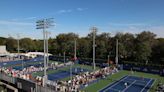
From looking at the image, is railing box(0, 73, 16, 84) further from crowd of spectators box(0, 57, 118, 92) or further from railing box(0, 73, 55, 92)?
crowd of spectators box(0, 57, 118, 92)

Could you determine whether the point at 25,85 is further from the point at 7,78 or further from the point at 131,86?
the point at 131,86

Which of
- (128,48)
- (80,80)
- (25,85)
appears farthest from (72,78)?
(128,48)

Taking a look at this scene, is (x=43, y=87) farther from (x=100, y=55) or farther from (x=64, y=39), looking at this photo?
(x=64, y=39)

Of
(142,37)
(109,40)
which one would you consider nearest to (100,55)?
(109,40)

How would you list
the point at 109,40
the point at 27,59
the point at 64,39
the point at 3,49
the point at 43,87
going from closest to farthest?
the point at 43,87
the point at 27,59
the point at 109,40
the point at 3,49
the point at 64,39

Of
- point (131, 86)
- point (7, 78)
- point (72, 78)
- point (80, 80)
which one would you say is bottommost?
point (131, 86)

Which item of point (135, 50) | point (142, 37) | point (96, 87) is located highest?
point (142, 37)

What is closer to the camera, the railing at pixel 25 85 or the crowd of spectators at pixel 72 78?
the railing at pixel 25 85

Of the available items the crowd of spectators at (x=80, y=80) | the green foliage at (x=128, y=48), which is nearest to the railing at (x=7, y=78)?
the crowd of spectators at (x=80, y=80)

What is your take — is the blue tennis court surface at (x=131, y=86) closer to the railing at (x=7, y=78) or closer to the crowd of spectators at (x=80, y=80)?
the crowd of spectators at (x=80, y=80)

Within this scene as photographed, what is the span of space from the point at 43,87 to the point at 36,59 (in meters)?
36.9

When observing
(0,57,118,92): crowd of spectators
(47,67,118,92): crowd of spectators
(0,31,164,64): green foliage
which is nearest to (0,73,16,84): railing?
(0,57,118,92): crowd of spectators

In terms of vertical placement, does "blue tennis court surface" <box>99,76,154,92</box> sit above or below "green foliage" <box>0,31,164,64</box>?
below

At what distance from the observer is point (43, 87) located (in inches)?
867
